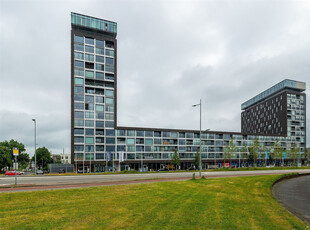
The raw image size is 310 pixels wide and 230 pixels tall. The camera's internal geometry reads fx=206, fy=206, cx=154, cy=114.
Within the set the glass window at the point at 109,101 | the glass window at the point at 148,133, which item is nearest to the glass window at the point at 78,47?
the glass window at the point at 109,101

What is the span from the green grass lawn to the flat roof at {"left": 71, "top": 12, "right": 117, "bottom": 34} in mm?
72411

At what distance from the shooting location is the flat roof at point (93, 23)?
239ft

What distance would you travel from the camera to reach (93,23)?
7469 centimetres

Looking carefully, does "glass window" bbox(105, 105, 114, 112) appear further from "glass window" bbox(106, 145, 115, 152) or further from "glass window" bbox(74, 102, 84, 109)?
"glass window" bbox(106, 145, 115, 152)

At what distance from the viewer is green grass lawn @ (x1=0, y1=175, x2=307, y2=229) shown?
28.2 ft

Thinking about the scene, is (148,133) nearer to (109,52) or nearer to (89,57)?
(109,52)

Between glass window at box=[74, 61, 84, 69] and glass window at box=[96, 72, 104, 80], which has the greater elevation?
glass window at box=[74, 61, 84, 69]

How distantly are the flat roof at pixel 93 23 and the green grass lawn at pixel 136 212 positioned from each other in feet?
238

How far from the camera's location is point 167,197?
13633mm

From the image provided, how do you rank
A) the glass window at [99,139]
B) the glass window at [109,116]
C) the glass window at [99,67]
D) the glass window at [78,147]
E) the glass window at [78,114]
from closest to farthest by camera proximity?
the glass window at [78,147]
the glass window at [78,114]
the glass window at [99,139]
the glass window at [109,116]
the glass window at [99,67]

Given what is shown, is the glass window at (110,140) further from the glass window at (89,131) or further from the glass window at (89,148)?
the glass window at (89,131)

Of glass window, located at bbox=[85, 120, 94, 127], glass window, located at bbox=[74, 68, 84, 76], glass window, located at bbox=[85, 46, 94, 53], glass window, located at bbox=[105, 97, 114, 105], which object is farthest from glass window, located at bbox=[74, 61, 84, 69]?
glass window, located at bbox=[85, 120, 94, 127]

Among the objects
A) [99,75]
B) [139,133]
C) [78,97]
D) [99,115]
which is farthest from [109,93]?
[139,133]

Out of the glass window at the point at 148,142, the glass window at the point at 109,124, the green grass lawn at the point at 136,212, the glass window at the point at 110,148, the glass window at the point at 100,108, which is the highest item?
the glass window at the point at 100,108
